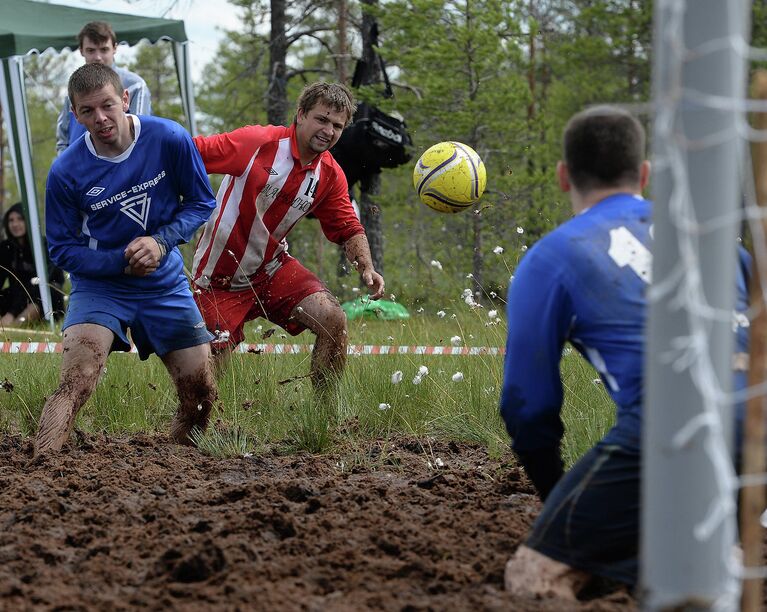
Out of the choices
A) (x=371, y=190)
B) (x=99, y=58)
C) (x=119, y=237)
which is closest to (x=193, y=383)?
(x=119, y=237)

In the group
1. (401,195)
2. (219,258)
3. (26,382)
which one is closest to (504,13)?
(401,195)

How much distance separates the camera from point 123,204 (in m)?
5.12

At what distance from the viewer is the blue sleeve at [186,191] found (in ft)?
17.0

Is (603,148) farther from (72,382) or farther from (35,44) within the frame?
(35,44)

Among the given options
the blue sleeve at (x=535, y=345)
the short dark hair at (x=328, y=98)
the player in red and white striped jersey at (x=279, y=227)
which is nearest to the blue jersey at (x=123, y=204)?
the player in red and white striped jersey at (x=279, y=227)

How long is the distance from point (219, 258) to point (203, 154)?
68 centimetres

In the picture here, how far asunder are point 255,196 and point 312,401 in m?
1.46

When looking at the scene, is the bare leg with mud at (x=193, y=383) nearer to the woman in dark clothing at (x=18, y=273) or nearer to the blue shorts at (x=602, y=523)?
the blue shorts at (x=602, y=523)

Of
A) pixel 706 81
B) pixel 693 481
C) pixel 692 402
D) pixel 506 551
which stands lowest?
pixel 506 551

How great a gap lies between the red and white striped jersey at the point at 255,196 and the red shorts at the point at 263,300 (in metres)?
0.07

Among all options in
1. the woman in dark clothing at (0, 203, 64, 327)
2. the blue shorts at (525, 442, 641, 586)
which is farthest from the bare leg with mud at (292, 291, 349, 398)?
the woman in dark clothing at (0, 203, 64, 327)

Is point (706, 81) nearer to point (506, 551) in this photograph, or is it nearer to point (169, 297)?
point (506, 551)

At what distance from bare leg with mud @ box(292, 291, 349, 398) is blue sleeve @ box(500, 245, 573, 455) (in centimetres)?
294

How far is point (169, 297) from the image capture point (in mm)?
5336
